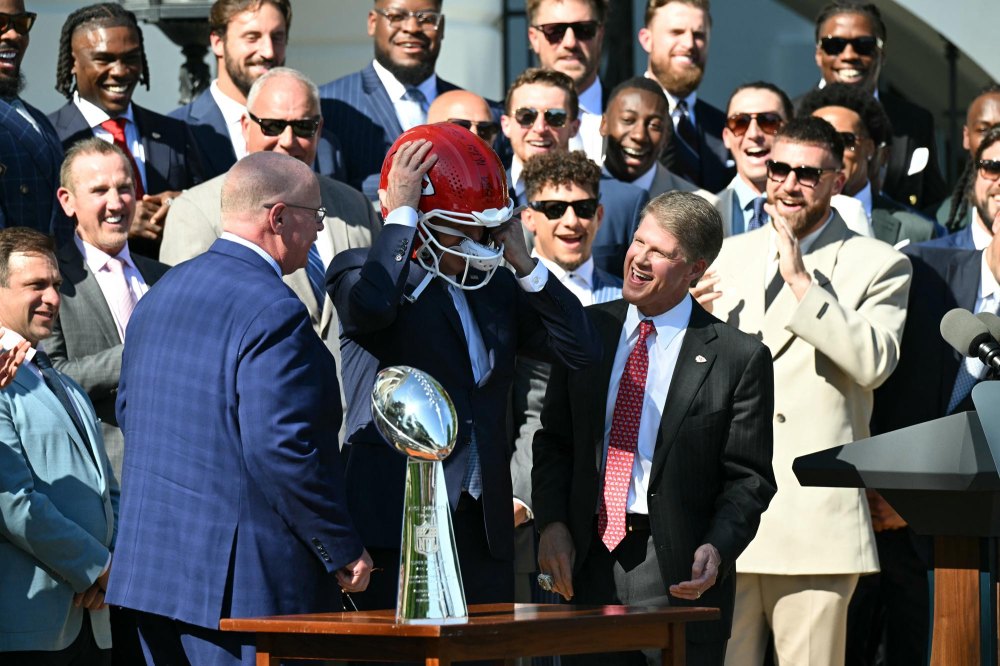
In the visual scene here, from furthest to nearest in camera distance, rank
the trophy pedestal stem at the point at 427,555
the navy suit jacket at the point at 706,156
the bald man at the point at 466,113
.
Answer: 1. the navy suit jacket at the point at 706,156
2. the bald man at the point at 466,113
3. the trophy pedestal stem at the point at 427,555

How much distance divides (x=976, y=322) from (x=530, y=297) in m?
1.32

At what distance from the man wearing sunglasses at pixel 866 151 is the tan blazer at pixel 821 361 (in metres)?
1.21

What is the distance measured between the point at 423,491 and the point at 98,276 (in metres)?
2.59

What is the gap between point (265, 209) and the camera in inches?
183

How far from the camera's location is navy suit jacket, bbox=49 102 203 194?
7.14 meters

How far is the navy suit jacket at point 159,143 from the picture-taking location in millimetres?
7145

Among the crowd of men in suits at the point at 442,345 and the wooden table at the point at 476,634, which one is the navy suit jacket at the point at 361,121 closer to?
the crowd of men in suits at the point at 442,345

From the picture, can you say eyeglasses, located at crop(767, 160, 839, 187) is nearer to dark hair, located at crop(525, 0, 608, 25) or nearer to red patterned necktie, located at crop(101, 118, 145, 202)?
dark hair, located at crop(525, 0, 608, 25)

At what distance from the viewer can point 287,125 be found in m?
6.62

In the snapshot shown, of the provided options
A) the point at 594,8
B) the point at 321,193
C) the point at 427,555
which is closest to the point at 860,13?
the point at 594,8

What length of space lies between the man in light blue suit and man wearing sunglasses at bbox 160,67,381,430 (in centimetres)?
78

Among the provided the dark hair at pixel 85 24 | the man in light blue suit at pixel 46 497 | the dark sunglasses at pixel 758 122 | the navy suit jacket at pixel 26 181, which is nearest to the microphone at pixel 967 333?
the man in light blue suit at pixel 46 497

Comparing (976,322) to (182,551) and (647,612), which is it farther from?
(182,551)

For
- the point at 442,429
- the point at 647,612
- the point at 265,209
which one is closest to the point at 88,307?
the point at 265,209
